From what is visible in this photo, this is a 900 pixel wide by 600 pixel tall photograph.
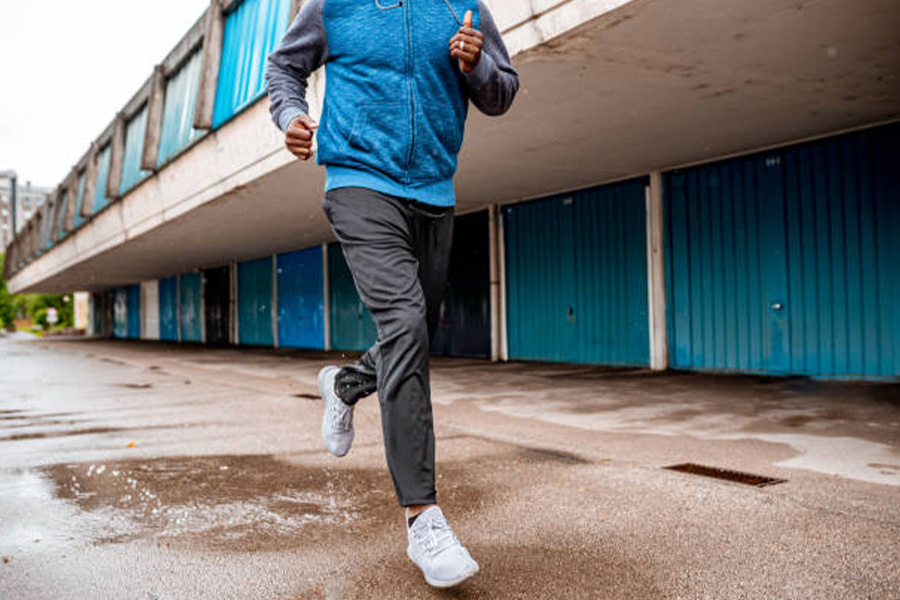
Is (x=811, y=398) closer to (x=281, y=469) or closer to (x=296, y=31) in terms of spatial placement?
(x=281, y=469)

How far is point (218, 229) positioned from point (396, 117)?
14272 mm

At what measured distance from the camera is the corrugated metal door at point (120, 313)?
37931 millimetres

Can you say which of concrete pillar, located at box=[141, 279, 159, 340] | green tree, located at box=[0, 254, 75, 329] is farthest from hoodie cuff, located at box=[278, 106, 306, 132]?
green tree, located at box=[0, 254, 75, 329]

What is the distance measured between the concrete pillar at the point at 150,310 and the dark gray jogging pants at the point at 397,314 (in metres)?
33.0

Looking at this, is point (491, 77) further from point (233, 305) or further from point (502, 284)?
point (233, 305)

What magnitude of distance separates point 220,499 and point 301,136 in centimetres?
185

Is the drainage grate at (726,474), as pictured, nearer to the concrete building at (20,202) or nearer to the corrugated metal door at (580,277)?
the corrugated metal door at (580,277)

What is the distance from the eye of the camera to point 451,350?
1449 centimetres

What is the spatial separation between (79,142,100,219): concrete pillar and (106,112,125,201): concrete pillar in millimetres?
1707

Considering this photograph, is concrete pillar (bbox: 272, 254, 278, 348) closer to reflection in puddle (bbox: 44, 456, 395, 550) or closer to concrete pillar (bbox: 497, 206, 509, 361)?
concrete pillar (bbox: 497, 206, 509, 361)

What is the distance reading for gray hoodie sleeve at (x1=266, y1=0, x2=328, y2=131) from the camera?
94.4 inches

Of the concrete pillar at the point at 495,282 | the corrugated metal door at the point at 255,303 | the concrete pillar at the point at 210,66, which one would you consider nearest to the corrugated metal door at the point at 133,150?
the concrete pillar at the point at 210,66

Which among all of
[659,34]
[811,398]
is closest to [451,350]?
[811,398]

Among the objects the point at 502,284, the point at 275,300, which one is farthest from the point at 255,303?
the point at 502,284
